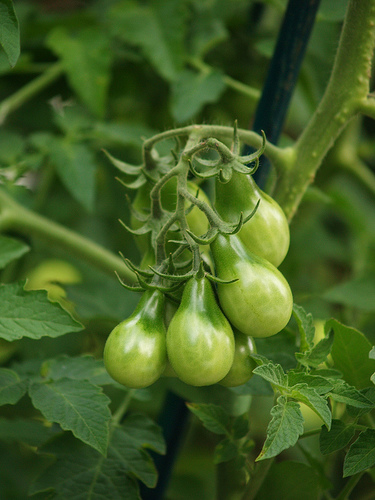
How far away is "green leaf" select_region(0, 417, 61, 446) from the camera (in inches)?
29.2

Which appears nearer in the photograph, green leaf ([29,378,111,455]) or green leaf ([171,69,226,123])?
green leaf ([29,378,111,455])

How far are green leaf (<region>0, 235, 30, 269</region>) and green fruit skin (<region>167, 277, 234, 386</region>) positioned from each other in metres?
0.35

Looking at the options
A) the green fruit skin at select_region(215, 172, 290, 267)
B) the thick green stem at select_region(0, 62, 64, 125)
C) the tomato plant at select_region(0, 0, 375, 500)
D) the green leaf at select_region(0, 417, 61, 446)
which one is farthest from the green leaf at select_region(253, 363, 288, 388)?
the thick green stem at select_region(0, 62, 64, 125)

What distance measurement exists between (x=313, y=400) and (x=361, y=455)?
77 mm

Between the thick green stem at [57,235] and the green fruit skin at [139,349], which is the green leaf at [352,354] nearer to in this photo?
the green fruit skin at [139,349]

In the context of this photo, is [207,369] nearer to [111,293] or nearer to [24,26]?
[111,293]

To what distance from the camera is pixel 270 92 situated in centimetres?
75

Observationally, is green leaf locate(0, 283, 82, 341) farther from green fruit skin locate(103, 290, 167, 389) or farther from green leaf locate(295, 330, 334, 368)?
green leaf locate(295, 330, 334, 368)

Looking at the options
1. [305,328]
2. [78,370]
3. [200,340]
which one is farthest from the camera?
[78,370]

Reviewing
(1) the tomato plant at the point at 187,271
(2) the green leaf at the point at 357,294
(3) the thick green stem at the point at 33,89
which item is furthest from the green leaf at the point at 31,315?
(3) the thick green stem at the point at 33,89

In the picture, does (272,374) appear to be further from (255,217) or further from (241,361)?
(255,217)

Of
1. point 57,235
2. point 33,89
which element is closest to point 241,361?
point 57,235

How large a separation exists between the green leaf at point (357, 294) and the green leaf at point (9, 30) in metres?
0.71

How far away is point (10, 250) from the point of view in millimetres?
776
